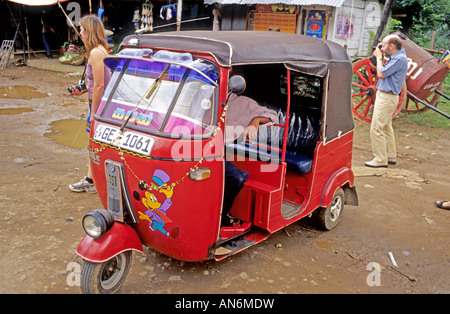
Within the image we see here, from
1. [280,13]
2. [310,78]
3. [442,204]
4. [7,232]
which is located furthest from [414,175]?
[280,13]

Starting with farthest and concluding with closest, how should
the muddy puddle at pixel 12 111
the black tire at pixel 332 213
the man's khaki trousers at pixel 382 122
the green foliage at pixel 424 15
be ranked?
the green foliage at pixel 424 15 → the muddy puddle at pixel 12 111 → the man's khaki trousers at pixel 382 122 → the black tire at pixel 332 213

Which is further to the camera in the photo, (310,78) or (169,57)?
(310,78)

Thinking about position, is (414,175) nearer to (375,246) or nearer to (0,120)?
(375,246)

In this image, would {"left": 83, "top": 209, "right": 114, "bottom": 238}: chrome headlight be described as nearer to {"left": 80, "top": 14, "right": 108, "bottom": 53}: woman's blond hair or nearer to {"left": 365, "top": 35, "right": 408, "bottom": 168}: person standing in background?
{"left": 80, "top": 14, "right": 108, "bottom": 53}: woman's blond hair

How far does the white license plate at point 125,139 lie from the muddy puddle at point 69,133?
3874 millimetres

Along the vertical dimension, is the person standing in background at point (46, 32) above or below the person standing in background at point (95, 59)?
below

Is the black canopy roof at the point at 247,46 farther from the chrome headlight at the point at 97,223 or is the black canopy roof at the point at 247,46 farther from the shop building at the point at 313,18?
the shop building at the point at 313,18

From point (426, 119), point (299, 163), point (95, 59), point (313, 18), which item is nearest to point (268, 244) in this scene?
point (299, 163)

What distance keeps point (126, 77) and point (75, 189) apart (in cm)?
224

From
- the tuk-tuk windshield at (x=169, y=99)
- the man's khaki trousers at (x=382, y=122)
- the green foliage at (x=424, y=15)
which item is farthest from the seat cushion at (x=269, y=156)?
the green foliage at (x=424, y=15)

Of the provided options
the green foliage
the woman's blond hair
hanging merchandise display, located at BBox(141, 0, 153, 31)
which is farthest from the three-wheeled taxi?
the green foliage

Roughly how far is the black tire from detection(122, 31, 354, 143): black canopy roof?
80cm

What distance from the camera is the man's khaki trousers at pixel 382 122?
7055mm

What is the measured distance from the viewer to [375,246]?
4547 mm
